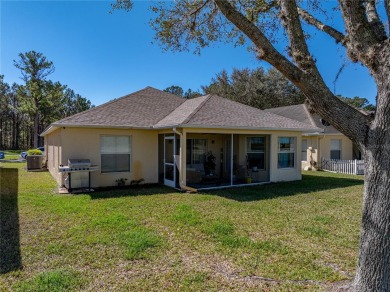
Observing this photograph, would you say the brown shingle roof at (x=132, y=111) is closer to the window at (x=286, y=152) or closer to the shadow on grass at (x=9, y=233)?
the shadow on grass at (x=9, y=233)

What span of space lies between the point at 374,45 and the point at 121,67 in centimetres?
1845

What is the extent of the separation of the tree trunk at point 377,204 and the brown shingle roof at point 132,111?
974cm

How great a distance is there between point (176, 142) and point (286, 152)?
574 cm

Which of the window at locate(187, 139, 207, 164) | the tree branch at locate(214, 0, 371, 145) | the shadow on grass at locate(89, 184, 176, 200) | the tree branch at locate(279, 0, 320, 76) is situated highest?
the tree branch at locate(279, 0, 320, 76)

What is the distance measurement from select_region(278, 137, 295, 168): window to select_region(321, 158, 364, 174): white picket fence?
5421 mm

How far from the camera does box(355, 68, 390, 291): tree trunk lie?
2.95 meters

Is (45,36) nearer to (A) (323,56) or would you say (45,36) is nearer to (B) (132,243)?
(B) (132,243)

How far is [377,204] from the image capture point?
3.05 m

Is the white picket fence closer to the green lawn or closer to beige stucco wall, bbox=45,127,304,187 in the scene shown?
beige stucco wall, bbox=45,127,304,187

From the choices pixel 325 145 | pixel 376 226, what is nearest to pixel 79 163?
pixel 376 226

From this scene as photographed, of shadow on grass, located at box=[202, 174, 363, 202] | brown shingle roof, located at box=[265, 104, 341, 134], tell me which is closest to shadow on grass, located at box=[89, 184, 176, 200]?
shadow on grass, located at box=[202, 174, 363, 202]

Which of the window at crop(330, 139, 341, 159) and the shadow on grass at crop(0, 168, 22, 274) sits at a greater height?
the window at crop(330, 139, 341, 159)

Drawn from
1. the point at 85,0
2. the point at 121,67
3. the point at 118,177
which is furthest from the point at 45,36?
the point at 121,67

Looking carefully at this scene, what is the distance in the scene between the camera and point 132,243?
527cm
